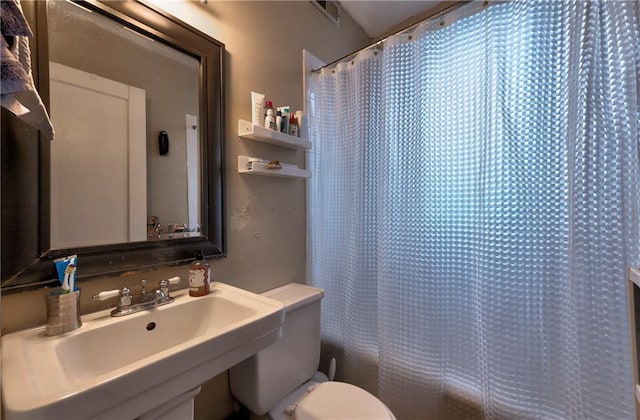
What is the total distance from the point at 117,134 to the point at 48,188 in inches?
10.1

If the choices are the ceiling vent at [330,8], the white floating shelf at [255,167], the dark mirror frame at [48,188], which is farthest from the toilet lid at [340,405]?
the ceiling vent at [330,8]

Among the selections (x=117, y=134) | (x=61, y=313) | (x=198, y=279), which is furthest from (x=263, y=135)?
(x=61, y=313)

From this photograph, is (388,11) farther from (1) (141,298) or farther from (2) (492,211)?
(1) (141,298)

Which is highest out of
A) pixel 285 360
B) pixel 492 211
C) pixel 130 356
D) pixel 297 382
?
pixel 492 211

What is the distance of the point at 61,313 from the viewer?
27.7 inches

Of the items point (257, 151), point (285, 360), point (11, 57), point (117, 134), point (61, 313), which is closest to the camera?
point (11, 57)

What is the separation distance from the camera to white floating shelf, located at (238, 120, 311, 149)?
3.96 feet

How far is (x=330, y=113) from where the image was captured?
5.16ft

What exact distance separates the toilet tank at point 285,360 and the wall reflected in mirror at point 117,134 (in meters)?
0.56

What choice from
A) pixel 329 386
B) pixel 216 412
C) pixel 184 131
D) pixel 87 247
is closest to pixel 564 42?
pixel 184 131

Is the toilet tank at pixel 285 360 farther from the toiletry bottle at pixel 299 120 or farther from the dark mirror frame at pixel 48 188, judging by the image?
the toiletry bottle at pixel 299 120

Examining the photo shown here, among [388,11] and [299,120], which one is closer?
[299,120]

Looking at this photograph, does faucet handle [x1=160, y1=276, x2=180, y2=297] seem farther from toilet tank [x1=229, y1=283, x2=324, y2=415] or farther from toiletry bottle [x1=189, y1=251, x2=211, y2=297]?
toilet tank [x1=229, y1=283, x2=324, y2=415]

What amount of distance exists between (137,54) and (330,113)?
945 mm
